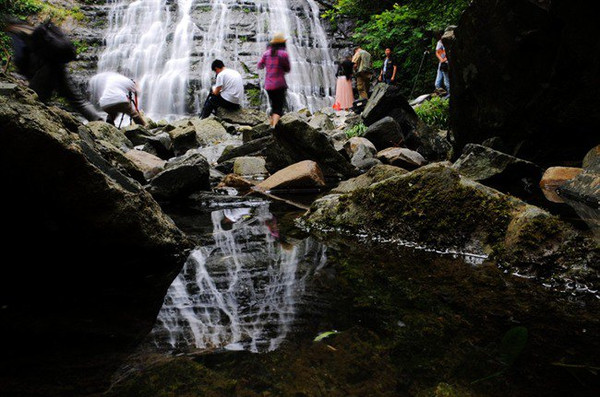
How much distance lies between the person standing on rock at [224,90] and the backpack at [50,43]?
5.21m

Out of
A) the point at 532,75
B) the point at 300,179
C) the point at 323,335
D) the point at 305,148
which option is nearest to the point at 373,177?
the point at 300,179

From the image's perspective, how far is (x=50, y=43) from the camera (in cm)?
607

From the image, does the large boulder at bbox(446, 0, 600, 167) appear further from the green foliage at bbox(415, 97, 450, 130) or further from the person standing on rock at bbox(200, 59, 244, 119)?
the person standing on rock at bbox(200, 59, 244, 119)

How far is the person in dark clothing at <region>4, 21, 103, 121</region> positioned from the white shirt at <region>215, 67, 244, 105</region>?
17.6 ft

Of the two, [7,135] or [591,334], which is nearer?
[591,334]

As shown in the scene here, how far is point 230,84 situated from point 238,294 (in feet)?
34.8

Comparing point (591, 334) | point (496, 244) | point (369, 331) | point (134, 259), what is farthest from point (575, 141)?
point (134, 259)

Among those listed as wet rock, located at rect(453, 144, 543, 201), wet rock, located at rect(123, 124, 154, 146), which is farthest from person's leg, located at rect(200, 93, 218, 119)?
wet rock, located at rect(453, 144, 543, 201)

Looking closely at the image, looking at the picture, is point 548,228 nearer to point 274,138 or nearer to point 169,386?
point 169,386

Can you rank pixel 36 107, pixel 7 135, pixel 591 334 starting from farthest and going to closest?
1. pixel 36 107
2. pixel 7 135
3. pixel 591 334

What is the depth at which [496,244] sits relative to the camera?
2.54 meters

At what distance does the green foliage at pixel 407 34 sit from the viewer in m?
13.5

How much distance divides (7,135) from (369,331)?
2030 millimetres

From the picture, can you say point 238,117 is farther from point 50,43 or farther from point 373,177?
point 373,177
